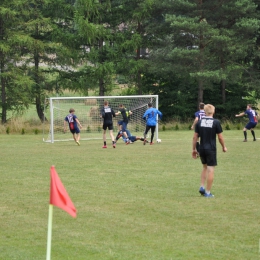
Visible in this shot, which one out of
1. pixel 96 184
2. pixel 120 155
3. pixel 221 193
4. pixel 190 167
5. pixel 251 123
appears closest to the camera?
pixel 221 193

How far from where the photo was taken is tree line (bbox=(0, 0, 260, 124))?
43719mm

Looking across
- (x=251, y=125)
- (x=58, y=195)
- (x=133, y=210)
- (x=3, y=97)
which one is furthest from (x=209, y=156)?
(x=3, y=97)

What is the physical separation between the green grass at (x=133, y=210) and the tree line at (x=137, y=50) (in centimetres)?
2210

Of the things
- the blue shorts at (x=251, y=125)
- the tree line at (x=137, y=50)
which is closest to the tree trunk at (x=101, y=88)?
the tree line at (x=137, y=50)

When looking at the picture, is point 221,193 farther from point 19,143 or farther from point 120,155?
point 19,143

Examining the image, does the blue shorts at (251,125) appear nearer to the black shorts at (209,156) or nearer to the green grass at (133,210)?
the green grass at (133,210)

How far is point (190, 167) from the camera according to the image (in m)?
19.9

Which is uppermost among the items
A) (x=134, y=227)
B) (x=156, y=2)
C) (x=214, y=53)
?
(x=156, y=2)

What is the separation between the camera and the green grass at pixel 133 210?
8953 mm

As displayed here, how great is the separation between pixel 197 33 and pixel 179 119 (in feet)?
21.6

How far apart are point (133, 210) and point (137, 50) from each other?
120 feet

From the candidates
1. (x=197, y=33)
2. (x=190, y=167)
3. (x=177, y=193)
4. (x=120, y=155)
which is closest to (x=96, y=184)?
(x=177, y=193)

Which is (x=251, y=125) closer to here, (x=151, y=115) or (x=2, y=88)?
(x=151, y=115)

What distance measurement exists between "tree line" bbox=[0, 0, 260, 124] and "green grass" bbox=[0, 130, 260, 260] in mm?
22100
